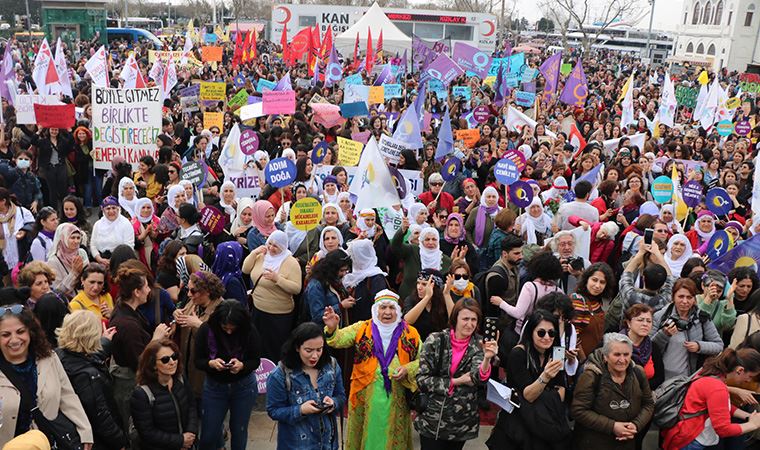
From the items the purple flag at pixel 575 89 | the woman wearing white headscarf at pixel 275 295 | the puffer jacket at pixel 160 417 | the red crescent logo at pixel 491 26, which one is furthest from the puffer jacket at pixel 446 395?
the red crescent logo at pixel 491 26

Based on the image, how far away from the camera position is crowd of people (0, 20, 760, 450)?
4.29 m

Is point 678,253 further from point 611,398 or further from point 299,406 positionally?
point 299,406

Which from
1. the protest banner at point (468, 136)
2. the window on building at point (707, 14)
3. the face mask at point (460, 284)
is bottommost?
the face mask at point (460, 284)

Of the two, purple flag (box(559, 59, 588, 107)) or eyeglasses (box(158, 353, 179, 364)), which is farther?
purple flag (box(559, 59, 588, 107))

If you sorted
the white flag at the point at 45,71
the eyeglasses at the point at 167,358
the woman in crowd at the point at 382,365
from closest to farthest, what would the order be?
the eyeglasses at the point at 167,358 → the woman in crowd at the point at 382,365 → the white flag at the point at 45,71

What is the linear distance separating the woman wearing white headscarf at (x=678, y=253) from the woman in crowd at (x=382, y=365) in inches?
121

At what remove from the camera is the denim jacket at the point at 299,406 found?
4.30 meters

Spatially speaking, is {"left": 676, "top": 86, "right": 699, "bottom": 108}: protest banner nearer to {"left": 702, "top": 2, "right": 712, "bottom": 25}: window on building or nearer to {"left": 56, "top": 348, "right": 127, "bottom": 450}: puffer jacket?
{"left": 56, "top": 348, "right": 127, "bottom": 450}: puffer jacket

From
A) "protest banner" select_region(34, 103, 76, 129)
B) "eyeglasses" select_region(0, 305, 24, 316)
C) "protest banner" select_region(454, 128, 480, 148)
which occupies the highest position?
"protest banner" select_region(34, 103, 76, 129)

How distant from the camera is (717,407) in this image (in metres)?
4.54

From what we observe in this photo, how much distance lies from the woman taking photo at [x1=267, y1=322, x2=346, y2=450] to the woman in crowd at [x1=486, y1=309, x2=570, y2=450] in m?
1.11

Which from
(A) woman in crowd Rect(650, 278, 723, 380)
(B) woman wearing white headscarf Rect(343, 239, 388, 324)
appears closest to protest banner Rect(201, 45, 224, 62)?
(B) woman wearing white headscarf Rect(343, 239, 388, 324)

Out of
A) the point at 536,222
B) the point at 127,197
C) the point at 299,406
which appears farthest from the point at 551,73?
the point at 299,406

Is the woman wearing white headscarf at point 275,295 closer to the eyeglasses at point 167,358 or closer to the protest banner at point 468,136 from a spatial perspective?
the eyeglasses at point 167,358
